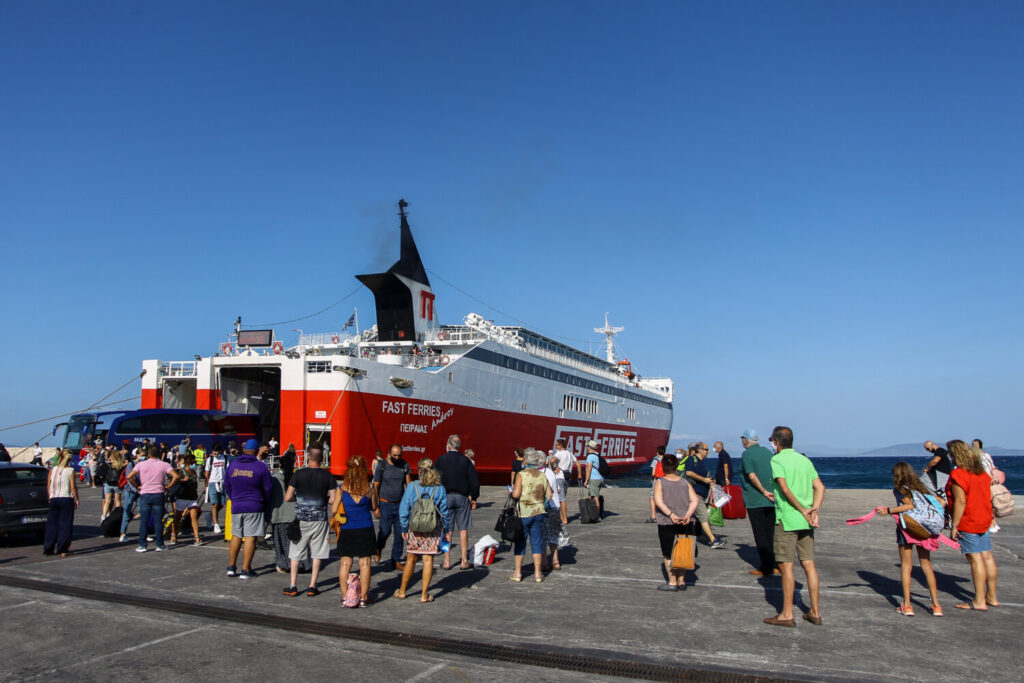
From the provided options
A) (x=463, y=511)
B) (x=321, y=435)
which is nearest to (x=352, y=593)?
(x=463, y=511)

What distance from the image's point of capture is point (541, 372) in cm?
3353

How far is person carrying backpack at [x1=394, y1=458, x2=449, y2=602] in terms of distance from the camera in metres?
7.13

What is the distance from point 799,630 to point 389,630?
3.62 m

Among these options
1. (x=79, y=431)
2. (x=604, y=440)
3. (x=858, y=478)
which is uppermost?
(x=79, y=431)

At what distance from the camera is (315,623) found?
6.54 metres

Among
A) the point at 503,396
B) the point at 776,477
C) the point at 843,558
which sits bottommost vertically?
the point at 843,558

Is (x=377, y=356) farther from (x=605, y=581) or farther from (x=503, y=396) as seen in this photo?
(x=605, y=581)

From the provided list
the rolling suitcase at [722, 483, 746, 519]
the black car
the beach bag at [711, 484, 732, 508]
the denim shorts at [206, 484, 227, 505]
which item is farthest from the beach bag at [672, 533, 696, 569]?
the black car

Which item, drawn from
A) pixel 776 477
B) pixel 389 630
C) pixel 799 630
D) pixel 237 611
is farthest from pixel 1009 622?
pixel 237 611

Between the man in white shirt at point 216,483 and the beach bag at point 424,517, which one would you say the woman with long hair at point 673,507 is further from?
the man in white shirt at point 216,483

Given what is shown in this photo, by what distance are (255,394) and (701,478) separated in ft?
70.1

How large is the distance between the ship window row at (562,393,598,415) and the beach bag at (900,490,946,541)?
29.5m

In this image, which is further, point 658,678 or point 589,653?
point 589,653

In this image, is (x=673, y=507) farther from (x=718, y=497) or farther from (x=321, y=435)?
(x=321, y=435)
